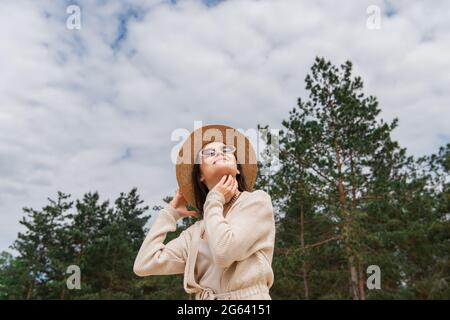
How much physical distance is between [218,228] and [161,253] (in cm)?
55

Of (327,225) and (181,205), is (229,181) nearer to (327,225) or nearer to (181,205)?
(181,205)

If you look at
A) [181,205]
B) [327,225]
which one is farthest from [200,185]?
[327,225]

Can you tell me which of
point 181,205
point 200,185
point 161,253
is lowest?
point 161,253

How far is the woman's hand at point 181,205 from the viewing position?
2581 millimetres

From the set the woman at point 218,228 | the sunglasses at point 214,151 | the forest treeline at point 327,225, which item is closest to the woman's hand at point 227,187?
the woman at point 218,228

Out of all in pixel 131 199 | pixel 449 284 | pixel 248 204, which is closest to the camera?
pixel 248 204

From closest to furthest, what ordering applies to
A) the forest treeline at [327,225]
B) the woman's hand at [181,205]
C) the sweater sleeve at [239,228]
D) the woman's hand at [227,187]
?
1. the sweater sleeve at [239,228]
2. the woman's hand at [227,187]
3. the woman's hand at [181,205]
4. the forest treeline at [327,225]

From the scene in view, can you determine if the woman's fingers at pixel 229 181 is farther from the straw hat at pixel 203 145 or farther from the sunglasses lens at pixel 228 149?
the straw hat at pixel 203 145

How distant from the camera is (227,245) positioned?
6.41ft

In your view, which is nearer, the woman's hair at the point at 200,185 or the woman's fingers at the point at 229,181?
the woman's fingers at the point at 229,181

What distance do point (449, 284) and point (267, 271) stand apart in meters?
19.8

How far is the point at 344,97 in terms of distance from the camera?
16734 millimetres

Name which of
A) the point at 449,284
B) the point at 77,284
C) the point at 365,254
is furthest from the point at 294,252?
the point at 77,284
